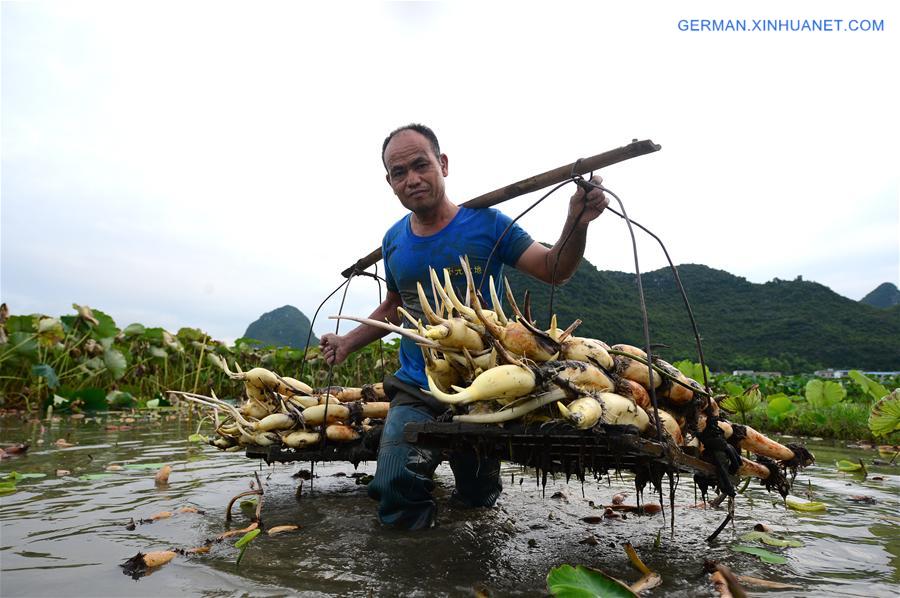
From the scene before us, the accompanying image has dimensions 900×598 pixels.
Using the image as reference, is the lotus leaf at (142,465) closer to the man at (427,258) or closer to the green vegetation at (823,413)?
the man at (427,258)

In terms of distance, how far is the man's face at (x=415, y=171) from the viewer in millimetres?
3090

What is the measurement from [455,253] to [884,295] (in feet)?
323

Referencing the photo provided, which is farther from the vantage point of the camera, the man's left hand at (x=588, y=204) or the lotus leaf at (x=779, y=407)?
the lotus leaf at (x=779, y=407)

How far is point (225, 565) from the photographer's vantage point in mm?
2002

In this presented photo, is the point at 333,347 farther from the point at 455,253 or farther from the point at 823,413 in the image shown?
the point at 823,413

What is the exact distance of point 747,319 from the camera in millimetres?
42125

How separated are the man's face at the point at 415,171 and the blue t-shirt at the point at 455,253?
20cm

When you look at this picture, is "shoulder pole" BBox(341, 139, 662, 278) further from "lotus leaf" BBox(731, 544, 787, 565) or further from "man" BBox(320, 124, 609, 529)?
"lotus leaf" BBox(731, 544, 787, 565)

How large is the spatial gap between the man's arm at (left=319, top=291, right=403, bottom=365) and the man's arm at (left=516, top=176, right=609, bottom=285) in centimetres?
87

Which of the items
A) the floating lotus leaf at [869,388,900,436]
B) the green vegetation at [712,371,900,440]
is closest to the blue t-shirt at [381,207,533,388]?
the floating lotus leaf at [869,388,900,436]

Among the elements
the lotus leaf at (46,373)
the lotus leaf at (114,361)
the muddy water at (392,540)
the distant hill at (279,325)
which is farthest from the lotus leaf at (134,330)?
the distant hill at (279,325)

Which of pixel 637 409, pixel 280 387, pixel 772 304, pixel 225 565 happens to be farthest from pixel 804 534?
pixel 772 304

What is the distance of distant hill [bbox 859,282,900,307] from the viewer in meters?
75.7

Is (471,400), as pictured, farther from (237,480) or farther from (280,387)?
(237,480)
